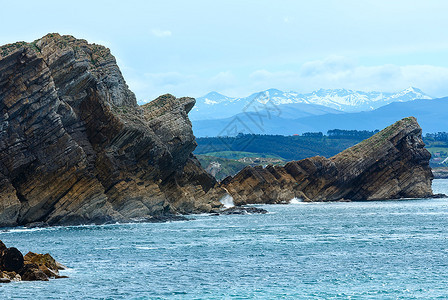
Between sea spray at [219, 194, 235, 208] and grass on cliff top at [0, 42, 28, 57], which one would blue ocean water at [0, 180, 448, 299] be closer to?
grass on cliff top at [0, 42, 28, 57]

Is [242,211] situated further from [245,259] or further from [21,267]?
[21,267]

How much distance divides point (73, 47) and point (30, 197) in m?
20.9

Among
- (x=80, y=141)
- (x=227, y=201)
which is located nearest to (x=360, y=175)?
(x=227, y=201)

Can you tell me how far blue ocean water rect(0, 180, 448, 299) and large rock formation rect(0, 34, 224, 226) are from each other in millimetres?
4757

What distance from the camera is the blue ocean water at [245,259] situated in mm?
42250

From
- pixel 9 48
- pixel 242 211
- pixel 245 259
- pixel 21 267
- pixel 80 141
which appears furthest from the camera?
pixel 242 211

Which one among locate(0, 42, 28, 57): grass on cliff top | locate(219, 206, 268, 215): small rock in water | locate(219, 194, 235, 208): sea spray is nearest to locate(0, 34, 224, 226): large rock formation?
locate(0, 42, 28, 57): grass on cliff top

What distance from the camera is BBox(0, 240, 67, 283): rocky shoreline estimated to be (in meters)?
43.8

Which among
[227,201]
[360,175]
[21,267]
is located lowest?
[227,201]

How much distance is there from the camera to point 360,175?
14738 centimetres

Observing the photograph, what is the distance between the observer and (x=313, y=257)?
56938 mm

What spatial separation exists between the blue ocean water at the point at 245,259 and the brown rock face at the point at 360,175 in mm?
49212

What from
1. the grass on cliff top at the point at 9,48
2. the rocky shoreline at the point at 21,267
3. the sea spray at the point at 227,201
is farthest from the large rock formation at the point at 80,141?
the rocky shoreline at the point at 21,267

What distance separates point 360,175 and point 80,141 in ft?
239
